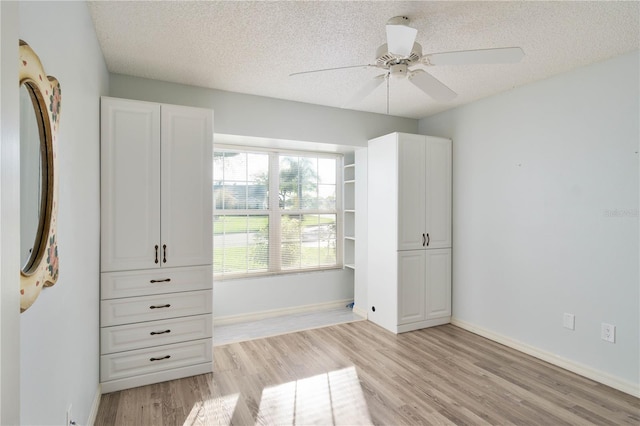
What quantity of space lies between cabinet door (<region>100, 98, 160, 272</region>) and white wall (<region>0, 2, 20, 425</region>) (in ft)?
7.89

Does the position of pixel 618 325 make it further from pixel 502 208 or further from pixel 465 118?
pixel 465 118

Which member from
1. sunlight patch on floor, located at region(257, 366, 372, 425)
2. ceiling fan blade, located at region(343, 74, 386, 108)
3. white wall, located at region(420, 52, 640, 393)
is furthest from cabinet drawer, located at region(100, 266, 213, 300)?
white wall, located at region(420, 52, 640, 393)

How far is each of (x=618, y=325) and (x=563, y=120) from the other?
171 centimetres

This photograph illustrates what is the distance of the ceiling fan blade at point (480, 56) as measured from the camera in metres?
1.90

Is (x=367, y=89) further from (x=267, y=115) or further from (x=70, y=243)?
(x=70, y=243)

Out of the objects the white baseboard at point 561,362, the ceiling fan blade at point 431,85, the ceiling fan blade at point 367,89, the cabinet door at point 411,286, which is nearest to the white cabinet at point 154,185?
the ceiling fan blade at point 367,89

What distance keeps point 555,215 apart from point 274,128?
9.30ft

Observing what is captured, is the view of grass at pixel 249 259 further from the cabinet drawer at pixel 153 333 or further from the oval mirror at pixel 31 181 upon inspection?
the oval mirror at pixel 31 181

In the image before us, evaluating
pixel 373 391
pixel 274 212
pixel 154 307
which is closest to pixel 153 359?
pixel 154 307

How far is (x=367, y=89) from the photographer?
8.33 feet

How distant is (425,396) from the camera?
8.34ft

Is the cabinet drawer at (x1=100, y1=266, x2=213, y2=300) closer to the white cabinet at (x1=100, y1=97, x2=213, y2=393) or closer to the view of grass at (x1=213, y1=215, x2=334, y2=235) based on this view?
the white cabinet at (x1=100, y1=97, x2=213, y2=393)

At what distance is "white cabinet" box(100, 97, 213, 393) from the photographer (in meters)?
2.61

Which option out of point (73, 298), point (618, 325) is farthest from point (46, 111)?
point (618, 325)
